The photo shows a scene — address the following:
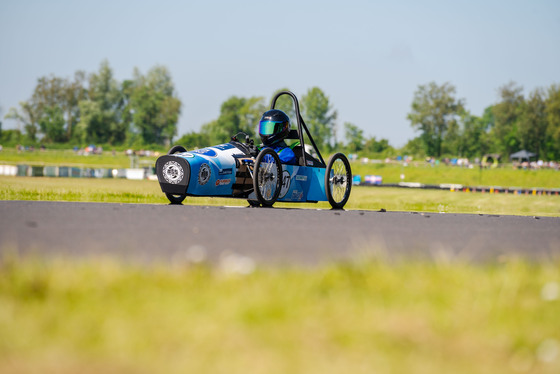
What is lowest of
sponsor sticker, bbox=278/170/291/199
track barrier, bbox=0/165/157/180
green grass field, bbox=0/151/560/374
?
green grass field, bbox=0/151/560/374

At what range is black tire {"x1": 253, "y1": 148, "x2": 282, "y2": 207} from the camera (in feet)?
42.7

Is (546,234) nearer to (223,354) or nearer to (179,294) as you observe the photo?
(179,294)

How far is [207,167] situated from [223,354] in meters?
9.92

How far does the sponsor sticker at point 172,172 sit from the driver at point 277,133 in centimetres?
239

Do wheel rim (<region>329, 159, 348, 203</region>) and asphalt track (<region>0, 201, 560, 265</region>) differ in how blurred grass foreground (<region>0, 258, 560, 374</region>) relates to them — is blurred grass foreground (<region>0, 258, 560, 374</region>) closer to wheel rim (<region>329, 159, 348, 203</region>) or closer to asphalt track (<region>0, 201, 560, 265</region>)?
asphalt track (<region>0, 201, 560, 265</region>)

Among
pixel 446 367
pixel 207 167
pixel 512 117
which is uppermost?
pixel 512 117

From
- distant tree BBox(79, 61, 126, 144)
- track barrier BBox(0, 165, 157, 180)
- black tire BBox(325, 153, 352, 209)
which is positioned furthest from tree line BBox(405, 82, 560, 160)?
black tire BBox(325, 153, 352, 209)

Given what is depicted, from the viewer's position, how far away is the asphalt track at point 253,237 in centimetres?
555

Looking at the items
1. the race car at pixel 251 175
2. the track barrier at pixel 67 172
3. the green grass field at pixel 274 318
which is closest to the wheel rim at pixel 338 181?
the race car at pixel 251 175

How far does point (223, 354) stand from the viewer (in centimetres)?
298

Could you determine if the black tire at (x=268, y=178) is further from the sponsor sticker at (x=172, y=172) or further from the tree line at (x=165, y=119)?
the tree line at (x=165, y=119)

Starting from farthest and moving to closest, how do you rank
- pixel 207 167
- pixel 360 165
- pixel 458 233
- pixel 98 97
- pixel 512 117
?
pixel 512 117, pixel 98 97, pixel 360 165, pixel 207 167, pixel 458 233

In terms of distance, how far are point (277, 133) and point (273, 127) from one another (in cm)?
16

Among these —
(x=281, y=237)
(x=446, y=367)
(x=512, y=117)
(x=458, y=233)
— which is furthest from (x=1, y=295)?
(x=512, y=117)
